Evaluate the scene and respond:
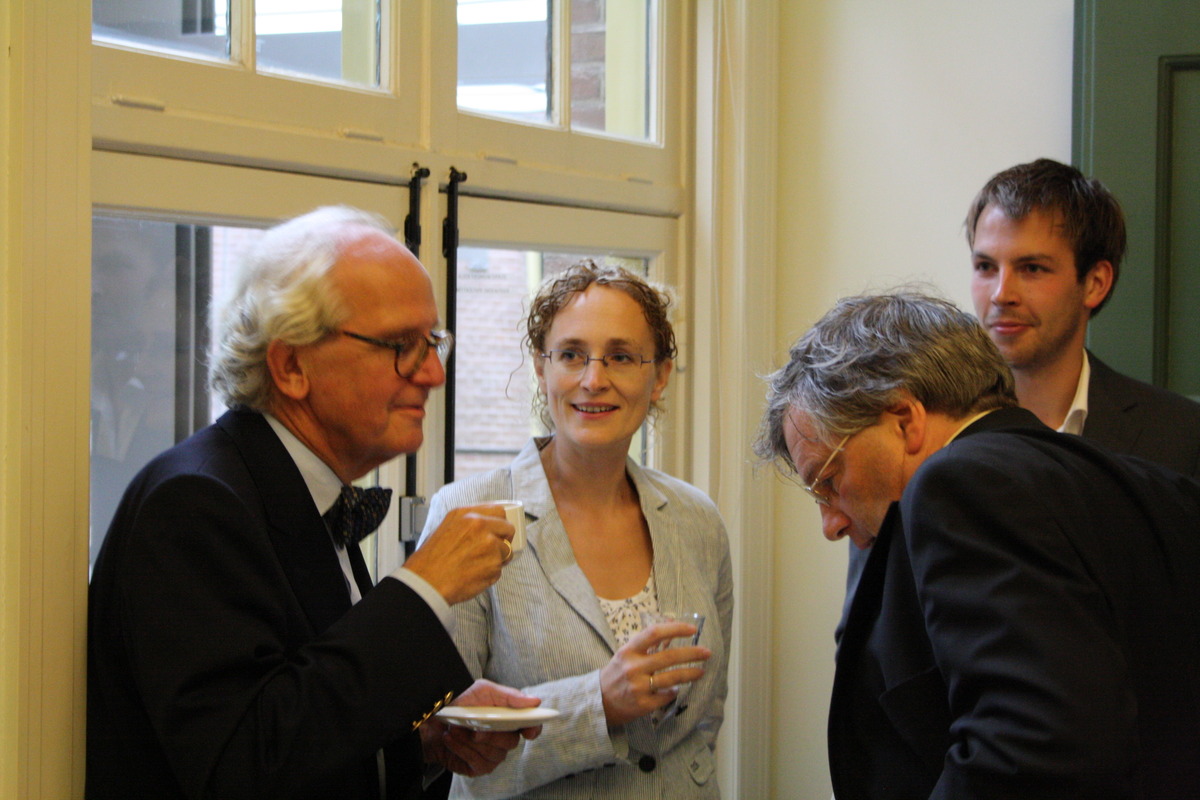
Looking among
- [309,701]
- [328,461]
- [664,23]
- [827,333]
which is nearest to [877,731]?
[827,333]

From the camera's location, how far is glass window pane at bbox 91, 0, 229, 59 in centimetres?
176

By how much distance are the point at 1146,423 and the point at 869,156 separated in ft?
3.67

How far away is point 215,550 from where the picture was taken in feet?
3.82

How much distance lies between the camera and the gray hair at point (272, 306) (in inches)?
53.9

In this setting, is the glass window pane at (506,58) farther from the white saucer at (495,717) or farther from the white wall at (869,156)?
the white saucer at (495,717)

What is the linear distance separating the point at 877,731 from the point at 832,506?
0.32 metres

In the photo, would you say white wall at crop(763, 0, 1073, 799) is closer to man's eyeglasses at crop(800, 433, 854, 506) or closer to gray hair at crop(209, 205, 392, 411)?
man's eyeglasses at crop(800, 433, 854, 506)

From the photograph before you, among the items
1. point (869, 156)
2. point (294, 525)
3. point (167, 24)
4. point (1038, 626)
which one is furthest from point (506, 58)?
point (1038, 626)

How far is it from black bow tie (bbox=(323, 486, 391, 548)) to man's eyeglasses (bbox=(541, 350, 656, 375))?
620 millimetres

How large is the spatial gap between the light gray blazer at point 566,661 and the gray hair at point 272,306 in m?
0.57

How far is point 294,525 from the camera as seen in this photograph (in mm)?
1298

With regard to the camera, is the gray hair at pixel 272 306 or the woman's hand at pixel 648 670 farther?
the woman's hand at pixel 648 670

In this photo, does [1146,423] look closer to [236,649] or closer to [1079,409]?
[1079,409]

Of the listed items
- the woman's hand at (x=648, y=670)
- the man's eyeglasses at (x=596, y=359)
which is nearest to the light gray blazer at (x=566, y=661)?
the woman's hand at (x=648, y=670)
